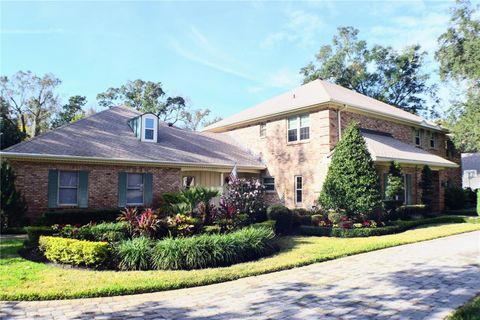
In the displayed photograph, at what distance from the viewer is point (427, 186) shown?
20250 millimetres

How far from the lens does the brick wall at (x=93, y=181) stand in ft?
48.4

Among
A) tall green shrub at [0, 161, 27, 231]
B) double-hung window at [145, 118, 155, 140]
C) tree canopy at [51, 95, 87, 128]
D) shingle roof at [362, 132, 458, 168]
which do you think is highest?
tree canopy at [51, 95, 87, 128]

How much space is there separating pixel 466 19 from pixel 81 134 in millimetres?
28814

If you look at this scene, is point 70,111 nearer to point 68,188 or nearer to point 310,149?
point 68,188

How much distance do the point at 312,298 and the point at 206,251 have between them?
336cm

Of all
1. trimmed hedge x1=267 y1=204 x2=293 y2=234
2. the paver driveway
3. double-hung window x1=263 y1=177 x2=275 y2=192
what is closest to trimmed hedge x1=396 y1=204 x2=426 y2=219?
trimmed hedge x1=267 y1=204 x2=293 y2=234

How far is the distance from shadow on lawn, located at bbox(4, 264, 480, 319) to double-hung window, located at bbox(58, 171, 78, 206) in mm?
10633

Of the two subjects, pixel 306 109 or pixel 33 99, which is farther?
pixel 33 99

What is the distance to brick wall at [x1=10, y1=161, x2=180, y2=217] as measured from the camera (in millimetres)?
14742

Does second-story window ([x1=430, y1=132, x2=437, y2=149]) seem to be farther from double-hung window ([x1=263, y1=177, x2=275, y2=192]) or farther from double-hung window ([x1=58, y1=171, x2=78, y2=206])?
double-hung window ([x1=58, y1=171, x2=78, y2=206])

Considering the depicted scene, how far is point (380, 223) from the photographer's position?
14891 millimetres

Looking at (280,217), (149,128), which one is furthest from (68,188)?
(280,217)

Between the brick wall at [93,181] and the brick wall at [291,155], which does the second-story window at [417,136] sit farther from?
the brick wall at [93,181]

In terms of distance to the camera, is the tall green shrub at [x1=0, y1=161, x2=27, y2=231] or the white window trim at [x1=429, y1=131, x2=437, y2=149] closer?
the tall green shrub at [x1=0, y1=161, x2=27, y2=231]
